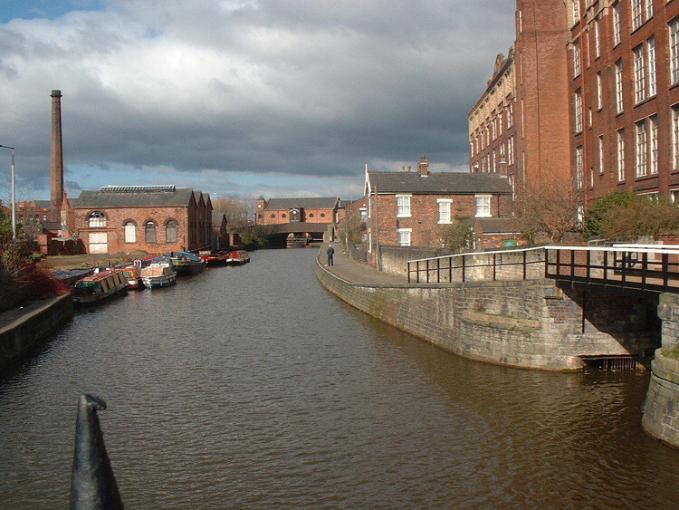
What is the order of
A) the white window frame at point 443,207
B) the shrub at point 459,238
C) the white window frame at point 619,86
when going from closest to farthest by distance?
1. the white window frame at point 619,86
2. the shrub at point 459,238
3. the white window frame at point 443,207

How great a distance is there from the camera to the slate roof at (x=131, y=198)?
71.6m

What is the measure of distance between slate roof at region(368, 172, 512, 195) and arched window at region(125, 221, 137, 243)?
114ft

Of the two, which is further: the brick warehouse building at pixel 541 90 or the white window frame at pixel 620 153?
the brick warehouse building at pixel 541 90

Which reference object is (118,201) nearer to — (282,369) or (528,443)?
(282,369)

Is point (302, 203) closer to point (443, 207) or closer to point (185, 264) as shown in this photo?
point (185, 264)

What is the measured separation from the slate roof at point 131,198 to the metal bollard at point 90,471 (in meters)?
69.9

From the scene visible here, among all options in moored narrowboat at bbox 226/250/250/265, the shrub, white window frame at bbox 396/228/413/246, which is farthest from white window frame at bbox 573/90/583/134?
moored narrowboat at bbox 226/250/250/265

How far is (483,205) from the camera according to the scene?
4831 centimetres

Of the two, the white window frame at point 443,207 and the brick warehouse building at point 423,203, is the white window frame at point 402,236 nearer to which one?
the brick warehouse building at point 423,203

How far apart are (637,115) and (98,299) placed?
28.4 metres

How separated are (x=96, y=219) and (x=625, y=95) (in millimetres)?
57941

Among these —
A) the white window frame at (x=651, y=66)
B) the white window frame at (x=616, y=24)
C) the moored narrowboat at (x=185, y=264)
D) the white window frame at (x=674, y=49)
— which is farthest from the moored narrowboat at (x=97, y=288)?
the white window frame at (x=616, y=24)

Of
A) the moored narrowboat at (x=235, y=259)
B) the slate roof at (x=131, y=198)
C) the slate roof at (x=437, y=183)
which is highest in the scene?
the slate roof at (x=131, y=198)

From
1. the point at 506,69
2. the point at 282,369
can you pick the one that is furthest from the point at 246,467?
the point at 506,69
